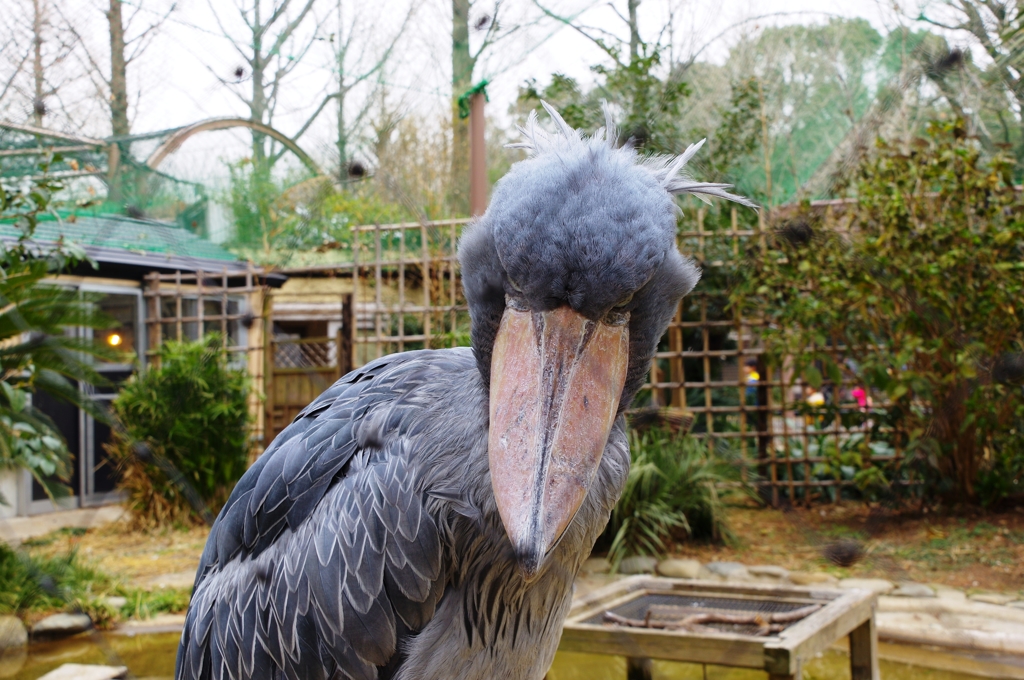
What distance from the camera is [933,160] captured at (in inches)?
234

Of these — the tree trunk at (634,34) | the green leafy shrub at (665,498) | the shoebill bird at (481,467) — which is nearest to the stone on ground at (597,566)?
the green leafy shrub at (665,498)

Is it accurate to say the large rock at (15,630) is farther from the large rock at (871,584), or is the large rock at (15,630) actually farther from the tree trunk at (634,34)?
the large rock at (871,584)

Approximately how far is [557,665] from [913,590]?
231cm

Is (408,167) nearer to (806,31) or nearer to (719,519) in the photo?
(806,31)

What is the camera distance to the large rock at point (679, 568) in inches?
222

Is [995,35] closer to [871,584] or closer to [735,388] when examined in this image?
[871,584]

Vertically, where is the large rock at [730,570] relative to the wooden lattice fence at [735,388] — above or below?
below

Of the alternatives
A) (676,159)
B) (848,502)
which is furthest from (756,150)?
(848,502)

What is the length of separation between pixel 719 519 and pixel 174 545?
459cm

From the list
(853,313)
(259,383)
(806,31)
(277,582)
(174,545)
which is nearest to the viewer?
(277,582)

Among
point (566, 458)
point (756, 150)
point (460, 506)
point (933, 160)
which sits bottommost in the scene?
point (460, 506)

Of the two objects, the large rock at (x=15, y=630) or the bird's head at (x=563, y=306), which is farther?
the large rock at (x=15, y=630)

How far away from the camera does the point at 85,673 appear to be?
380cm

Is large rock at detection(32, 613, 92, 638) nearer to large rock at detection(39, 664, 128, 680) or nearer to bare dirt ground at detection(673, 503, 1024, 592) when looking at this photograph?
large rock at detection(39, 664, 128, 680)
